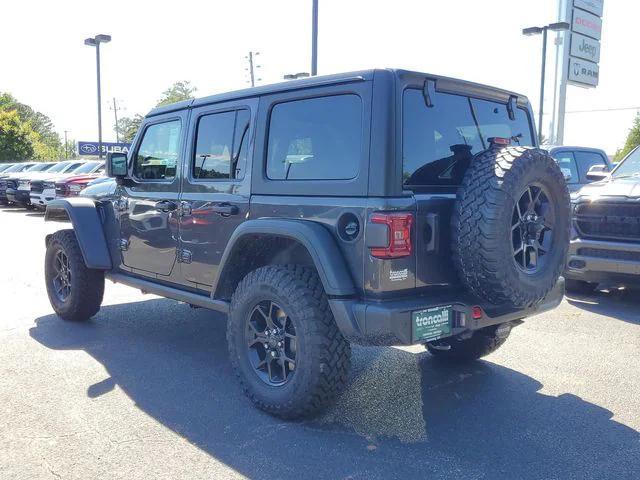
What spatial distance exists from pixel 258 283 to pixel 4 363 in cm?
237

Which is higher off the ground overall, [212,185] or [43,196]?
[212,185]

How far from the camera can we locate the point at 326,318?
3.49 meters

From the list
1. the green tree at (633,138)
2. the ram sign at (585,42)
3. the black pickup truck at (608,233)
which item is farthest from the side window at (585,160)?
the green tree at (633,138)

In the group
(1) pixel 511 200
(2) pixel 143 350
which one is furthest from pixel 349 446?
(2) pixel 143 350

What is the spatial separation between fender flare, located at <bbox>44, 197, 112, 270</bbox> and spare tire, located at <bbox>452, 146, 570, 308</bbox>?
11.2 feet

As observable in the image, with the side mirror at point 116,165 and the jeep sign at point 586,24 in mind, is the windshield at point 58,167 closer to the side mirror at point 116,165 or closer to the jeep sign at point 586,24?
the side mirror at point 116,165

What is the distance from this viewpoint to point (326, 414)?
3.79m

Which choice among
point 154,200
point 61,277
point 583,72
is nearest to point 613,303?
point 154,200

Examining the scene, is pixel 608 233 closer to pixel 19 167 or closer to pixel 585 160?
pixel 585 160

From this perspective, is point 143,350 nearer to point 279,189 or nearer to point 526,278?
point 279,189

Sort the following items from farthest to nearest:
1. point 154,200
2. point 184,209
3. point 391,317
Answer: point 154,200
point 184,209
point 391,317

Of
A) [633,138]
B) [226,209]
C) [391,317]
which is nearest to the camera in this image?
[391,317]

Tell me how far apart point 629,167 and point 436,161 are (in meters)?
4.61

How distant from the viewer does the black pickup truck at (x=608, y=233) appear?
612 centimetres
